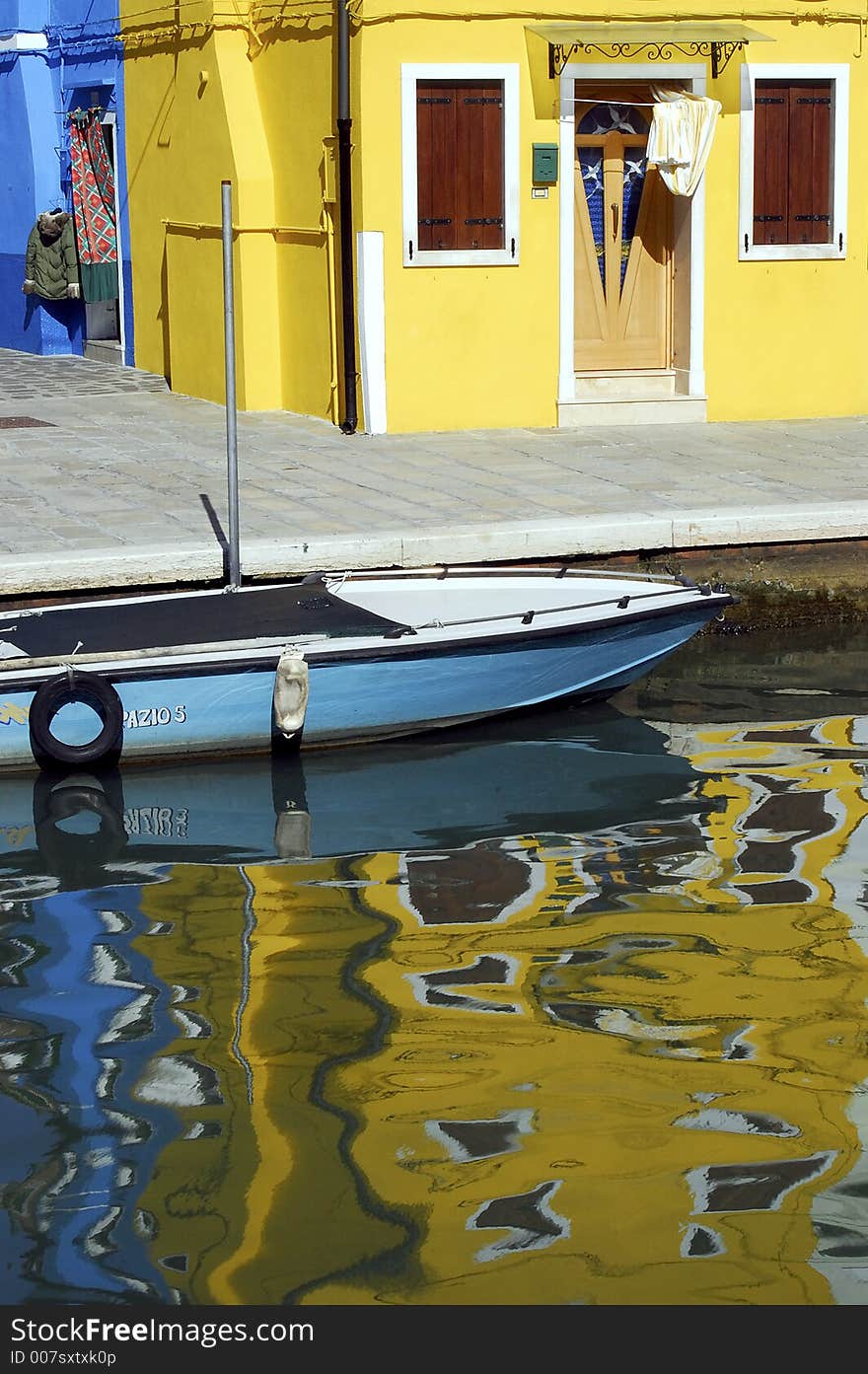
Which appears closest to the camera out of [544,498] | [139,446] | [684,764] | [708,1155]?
[708,1155]

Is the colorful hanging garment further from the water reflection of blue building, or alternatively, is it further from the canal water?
the water reflection of blue building

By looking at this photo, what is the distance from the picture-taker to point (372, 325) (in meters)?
14.8

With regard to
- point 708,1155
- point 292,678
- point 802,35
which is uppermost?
→ point 802,35

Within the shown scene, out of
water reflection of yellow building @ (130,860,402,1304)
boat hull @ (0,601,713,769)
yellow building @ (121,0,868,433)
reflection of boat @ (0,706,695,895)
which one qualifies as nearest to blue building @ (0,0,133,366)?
yellow building @ (121,0,868,433)

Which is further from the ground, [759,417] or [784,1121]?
[759,417]

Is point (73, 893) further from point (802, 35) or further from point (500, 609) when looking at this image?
point (802, 35)

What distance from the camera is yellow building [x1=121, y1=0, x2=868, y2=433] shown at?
576 inches

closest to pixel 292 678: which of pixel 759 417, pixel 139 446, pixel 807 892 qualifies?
pixel 807 892

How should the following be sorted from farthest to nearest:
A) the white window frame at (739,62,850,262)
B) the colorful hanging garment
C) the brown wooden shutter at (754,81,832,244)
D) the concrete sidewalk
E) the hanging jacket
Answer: the hanging jacket, the colorful hanging garment, the brown wooden shutter at (754,81,832,244), the white window frame at (739,62,850,262), the concrete sidewalk

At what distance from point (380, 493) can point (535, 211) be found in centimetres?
370

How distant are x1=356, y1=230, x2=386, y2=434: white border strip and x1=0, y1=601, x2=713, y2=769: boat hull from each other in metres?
5.49

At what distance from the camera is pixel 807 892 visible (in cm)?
750

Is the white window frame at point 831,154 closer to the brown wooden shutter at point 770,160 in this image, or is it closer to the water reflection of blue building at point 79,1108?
the brown wooden shutter at point 770,160

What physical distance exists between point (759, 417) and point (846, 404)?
0.73m
